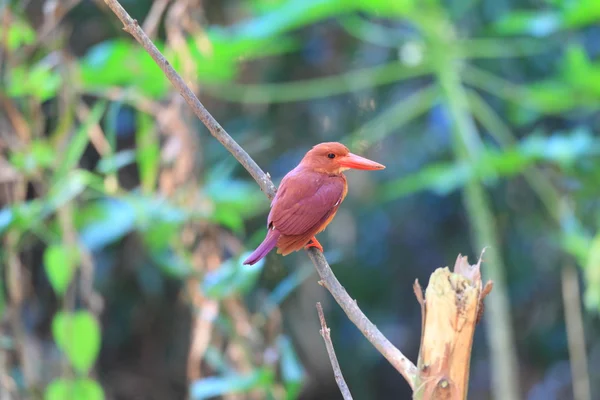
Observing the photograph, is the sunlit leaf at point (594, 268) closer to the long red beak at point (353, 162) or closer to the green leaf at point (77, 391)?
the long red beak at point (353, 162)

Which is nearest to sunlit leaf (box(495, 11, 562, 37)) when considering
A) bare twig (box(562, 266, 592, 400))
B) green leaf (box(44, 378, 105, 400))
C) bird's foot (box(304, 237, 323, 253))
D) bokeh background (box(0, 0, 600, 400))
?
bokeh background (box(0, 0, 600, 400))

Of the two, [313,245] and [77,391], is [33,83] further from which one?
[313,245]

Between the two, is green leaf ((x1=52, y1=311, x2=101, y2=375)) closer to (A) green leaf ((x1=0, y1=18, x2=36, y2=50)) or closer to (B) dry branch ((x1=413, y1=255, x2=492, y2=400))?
(A) green leaf ((x1=0, y1=18, x2=36, y2=50))

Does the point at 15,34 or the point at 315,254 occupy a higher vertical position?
the point at 15,34

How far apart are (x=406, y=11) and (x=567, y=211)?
94 centimetres

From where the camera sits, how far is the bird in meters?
1.39

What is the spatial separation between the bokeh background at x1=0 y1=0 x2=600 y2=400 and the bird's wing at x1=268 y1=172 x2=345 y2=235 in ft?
2.05

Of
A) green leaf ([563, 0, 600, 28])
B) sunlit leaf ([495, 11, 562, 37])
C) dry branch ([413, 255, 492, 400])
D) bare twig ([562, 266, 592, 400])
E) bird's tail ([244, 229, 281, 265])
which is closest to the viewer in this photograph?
dry branch ([413, 255, 492, 400])

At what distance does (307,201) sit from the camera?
1.42 meters

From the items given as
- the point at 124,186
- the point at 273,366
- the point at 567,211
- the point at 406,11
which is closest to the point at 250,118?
the point at 124,186

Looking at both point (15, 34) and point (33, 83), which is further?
point (15, 34)

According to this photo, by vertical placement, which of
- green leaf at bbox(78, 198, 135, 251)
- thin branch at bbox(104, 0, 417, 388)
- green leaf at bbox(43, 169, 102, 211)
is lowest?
thin branch at bbox(104, 0, 417, 388)

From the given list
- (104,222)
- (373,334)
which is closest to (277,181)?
(104,222)

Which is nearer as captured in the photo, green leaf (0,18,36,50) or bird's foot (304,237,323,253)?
bird's foot (304,237,323,253)
